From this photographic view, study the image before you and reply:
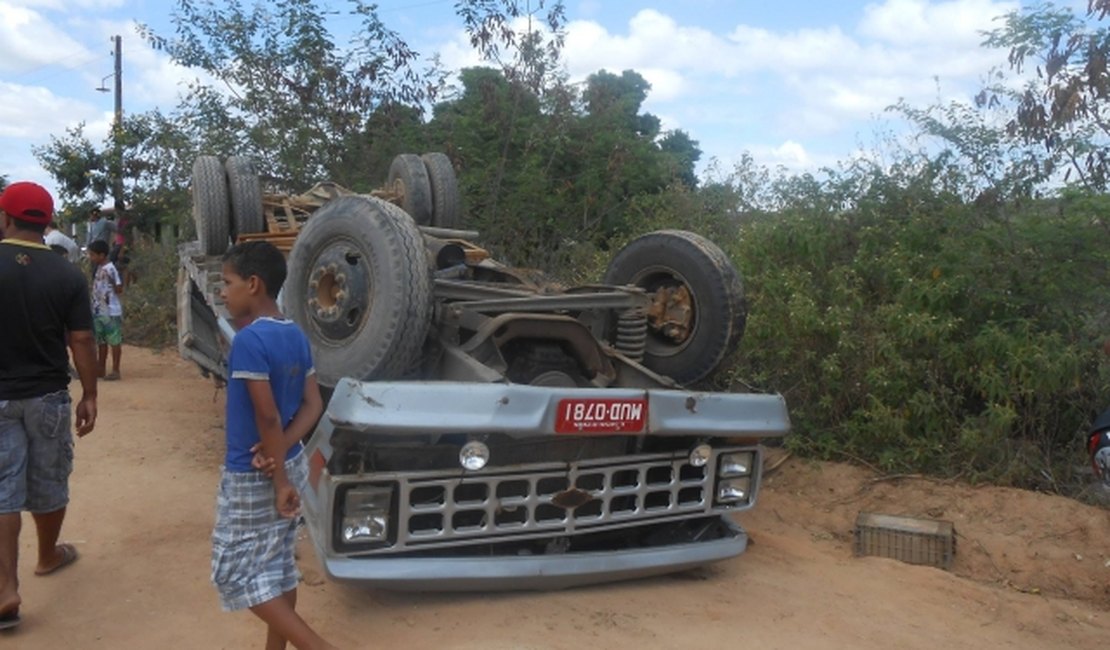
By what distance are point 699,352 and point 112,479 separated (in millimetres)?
3898

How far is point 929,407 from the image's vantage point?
6262 mm

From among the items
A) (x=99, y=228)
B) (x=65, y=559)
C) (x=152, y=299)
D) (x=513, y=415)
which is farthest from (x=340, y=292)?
(x=99, y=228)

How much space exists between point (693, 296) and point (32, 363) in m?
3.08

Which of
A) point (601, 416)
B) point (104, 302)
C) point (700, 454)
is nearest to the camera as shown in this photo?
point (601, 416)

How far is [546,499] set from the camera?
4152mm

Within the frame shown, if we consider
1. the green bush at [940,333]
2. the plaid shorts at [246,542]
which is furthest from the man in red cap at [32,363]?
the green bush at [940,333]

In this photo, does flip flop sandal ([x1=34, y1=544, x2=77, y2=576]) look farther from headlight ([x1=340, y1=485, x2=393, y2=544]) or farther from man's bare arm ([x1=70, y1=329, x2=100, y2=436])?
headlight ([x1=340, y1=485, x2=393, y2=544])

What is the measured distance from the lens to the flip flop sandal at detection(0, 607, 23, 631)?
13.3ft

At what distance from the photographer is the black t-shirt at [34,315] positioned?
413 centimetres

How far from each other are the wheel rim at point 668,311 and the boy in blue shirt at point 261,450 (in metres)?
2.39

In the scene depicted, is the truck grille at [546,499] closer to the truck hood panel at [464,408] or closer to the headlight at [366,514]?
the headlight at [366,514]

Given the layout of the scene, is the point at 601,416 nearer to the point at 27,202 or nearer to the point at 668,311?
the point at 668,311

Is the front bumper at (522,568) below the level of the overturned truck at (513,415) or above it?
below

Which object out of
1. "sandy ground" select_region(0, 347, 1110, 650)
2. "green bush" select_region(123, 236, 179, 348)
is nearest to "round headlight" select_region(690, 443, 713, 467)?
"sandy ground" select_region(0, 347, 1110, 650)
